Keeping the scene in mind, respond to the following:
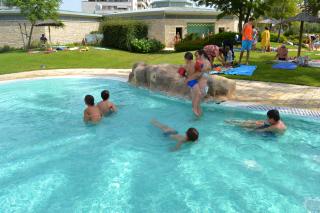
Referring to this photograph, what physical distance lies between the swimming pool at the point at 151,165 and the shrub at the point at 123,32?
19.1 meters

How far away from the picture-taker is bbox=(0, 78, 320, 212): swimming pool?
5406 mm

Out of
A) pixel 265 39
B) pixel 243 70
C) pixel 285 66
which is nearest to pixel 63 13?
pixel 265 39

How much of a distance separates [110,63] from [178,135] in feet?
44.2

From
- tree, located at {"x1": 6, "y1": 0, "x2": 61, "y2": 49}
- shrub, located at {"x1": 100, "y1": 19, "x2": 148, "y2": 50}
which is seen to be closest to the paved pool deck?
shrub, located at {"x1": 100, "y1": 19, "x2": 148, "y2": 50}

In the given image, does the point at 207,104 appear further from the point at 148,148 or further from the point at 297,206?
the point at 297,206

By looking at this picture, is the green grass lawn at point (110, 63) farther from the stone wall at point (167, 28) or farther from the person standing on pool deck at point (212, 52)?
the stone wall at point (167, 28)

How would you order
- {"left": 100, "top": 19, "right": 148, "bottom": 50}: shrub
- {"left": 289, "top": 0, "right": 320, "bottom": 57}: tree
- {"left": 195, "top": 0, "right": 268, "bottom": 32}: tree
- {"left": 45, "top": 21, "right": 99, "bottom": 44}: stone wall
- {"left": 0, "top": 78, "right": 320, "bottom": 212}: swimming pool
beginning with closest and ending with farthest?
1. {"left": 0, "top": 78, "right": 320, "bottom": 212}: swimming pool
2. {"left": 289, "top": 0, "right": 320, "bottom": 57}: tree
3. {"left": 195, "top": 0, "right": 268, "bottom": 32}: tree
4. {"left": 100, "top": 19, "right": 148, "bottom": 50}: shrub
5. {"left": 45, "top": 21, "right": 99, "bottom": 44}: stone wall

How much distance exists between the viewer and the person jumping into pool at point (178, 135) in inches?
285

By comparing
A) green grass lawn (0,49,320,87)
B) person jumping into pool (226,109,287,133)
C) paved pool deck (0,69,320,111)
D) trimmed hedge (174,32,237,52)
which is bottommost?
person jumping into pool (226,109,287,133)

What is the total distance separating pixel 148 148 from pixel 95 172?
1524 mm

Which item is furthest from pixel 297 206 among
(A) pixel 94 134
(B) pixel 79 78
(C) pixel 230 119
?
(B) pixel 79 78

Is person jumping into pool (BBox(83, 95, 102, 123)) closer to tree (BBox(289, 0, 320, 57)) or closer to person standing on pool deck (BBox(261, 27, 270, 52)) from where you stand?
tree (BBox(289, 0, 320, 57))

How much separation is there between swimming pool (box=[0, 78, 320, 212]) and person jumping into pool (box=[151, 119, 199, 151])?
18 cm

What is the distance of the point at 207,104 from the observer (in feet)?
33.0
